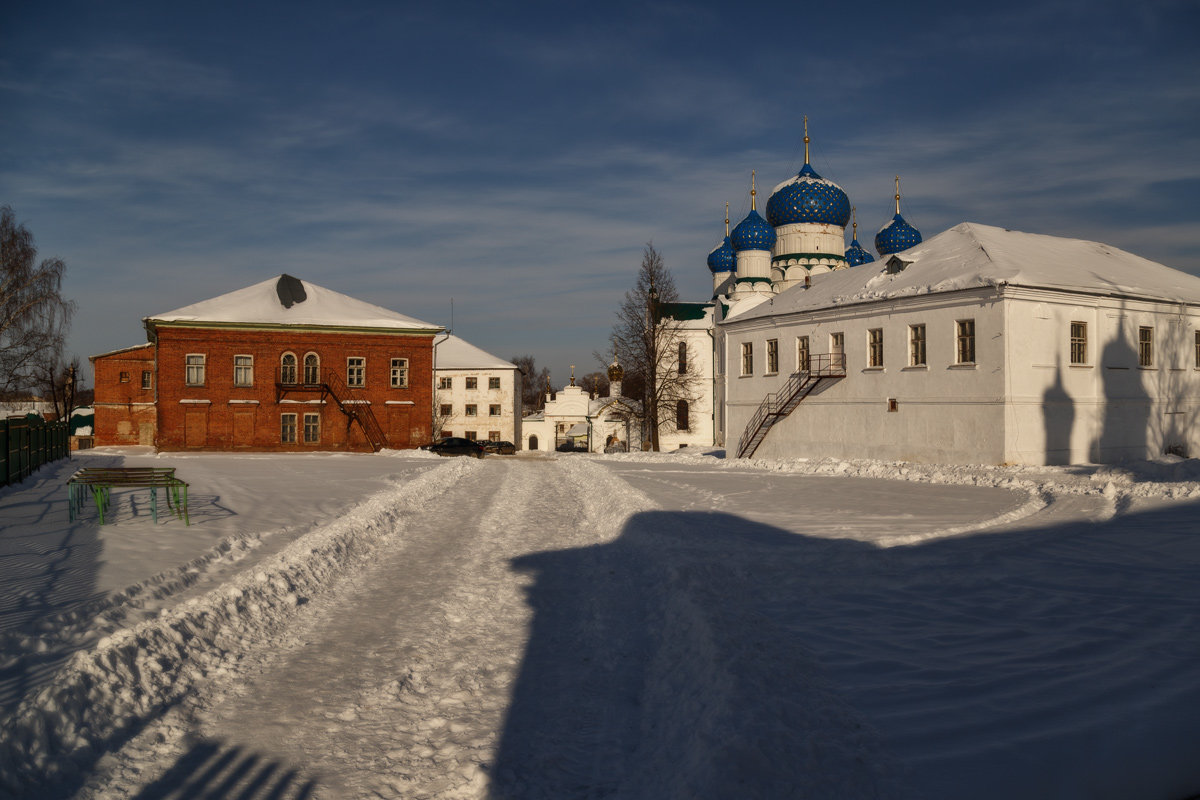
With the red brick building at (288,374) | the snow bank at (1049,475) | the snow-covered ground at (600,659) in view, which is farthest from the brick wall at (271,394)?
the snow-covered ground at (600,659)

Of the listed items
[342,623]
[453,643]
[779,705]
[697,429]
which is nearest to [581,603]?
[453,643]

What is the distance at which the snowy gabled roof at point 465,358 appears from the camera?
66.6 m

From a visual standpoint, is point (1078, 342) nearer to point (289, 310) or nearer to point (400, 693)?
point (400, 693)

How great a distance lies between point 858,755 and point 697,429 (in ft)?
165

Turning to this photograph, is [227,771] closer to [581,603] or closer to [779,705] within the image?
[779,705]

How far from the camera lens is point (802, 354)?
33594mm

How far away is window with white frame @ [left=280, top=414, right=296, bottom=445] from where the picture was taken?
40.6 m

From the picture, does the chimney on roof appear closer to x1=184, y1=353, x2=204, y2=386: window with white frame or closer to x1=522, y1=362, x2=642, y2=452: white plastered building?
x1=184, y1=353, x2=204, y2=386: window with white frame

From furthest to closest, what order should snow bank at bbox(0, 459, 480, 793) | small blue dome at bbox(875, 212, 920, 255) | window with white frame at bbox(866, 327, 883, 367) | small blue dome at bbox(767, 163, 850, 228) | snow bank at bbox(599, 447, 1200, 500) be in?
small blue dome at bbox(875, 212, 920, 255) → small blue dome at bbox(767, 163, 850, 228) → window with white frame at bbox(866, 327, 883, 367) → snow bank at bbox(599, 447, 1200, 500) → snow bank at bbox(0, 459, 480, 793)

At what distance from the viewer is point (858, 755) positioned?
4602mm

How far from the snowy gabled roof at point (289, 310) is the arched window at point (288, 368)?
1710mm

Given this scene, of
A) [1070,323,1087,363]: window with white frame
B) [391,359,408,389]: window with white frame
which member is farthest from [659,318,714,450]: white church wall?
[1070,323,1087,363]: window with white frame

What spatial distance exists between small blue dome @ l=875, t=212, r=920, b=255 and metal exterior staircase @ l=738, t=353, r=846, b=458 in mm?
22708

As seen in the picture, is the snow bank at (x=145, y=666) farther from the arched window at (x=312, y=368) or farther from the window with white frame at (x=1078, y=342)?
the arched window at (x=312, y=368)
